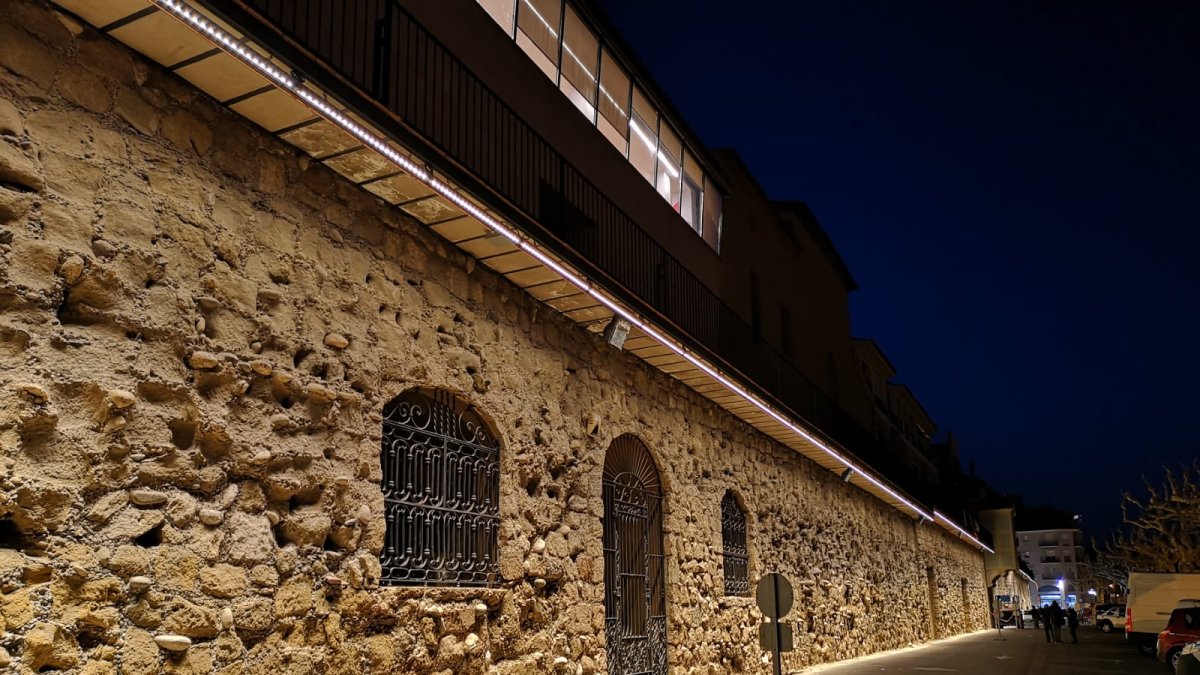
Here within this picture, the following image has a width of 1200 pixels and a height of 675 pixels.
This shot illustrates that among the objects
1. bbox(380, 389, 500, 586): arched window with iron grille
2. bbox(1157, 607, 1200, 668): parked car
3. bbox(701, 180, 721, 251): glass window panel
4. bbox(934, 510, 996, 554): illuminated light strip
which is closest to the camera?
bbox(380, 389, 500, 586): arched window with iron grille

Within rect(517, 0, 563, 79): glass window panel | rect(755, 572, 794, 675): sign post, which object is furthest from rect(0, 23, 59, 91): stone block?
rect(755, 572, 794, 675): sign post

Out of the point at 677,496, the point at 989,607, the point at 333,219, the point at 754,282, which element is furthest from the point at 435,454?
the point at 989,607

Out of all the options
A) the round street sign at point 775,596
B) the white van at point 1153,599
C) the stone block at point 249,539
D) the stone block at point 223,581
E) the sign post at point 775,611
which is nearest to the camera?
the stone block at point 223,581

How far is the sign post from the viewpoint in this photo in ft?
33.6

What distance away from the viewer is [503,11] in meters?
12.0

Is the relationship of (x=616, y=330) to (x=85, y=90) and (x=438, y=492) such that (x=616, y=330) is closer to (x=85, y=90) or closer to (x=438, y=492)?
(x=438, y=492)

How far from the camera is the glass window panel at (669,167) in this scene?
54.5 feet

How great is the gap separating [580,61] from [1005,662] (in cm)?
1691

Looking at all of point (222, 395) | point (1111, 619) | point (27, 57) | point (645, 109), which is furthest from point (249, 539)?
point (1111, 619)

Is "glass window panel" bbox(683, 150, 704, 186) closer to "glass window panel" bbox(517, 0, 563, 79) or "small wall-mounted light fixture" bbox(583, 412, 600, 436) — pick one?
"glass window panel" bbox(517, 0, 563, 79)

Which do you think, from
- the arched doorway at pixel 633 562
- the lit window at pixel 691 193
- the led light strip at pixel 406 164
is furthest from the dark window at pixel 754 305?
the arched doorway at pixel 633 562

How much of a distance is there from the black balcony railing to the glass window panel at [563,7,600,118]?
1577mm

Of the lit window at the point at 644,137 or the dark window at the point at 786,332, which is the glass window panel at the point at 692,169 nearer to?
the lit window at the point at 644,137

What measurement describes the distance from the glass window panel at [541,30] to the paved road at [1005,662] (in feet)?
38.8
